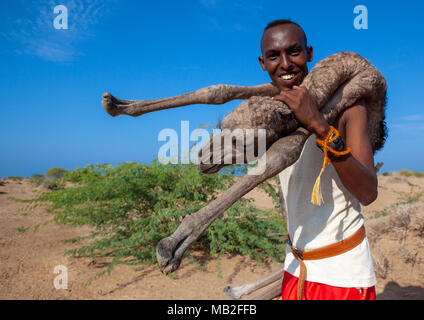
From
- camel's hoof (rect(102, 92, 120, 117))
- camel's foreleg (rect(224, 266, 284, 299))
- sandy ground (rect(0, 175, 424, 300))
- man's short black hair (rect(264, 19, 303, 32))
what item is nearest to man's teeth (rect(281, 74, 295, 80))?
man's short black hair (rect(264, 19, 303, 32))

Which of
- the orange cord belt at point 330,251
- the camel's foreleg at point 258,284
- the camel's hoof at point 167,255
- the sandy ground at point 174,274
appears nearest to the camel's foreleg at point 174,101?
the camel's hoof at point 167,255

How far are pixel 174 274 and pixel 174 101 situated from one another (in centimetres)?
366

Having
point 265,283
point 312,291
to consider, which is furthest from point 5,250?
point 312,291

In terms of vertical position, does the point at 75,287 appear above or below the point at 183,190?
below

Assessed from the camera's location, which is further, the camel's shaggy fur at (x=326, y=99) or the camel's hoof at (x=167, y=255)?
the camel's shaggy fur at (x=326, y=99)

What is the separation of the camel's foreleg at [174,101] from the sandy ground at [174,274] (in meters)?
3.17

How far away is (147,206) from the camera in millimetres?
5336

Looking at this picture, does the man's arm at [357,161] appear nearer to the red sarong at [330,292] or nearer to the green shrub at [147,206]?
the red sarong at [330,292]

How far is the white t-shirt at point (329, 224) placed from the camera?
155 cm

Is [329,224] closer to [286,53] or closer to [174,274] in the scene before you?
[286,53]

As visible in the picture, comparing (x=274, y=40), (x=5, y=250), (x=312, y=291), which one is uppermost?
(x=274, y=40)

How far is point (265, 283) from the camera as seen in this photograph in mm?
2789
